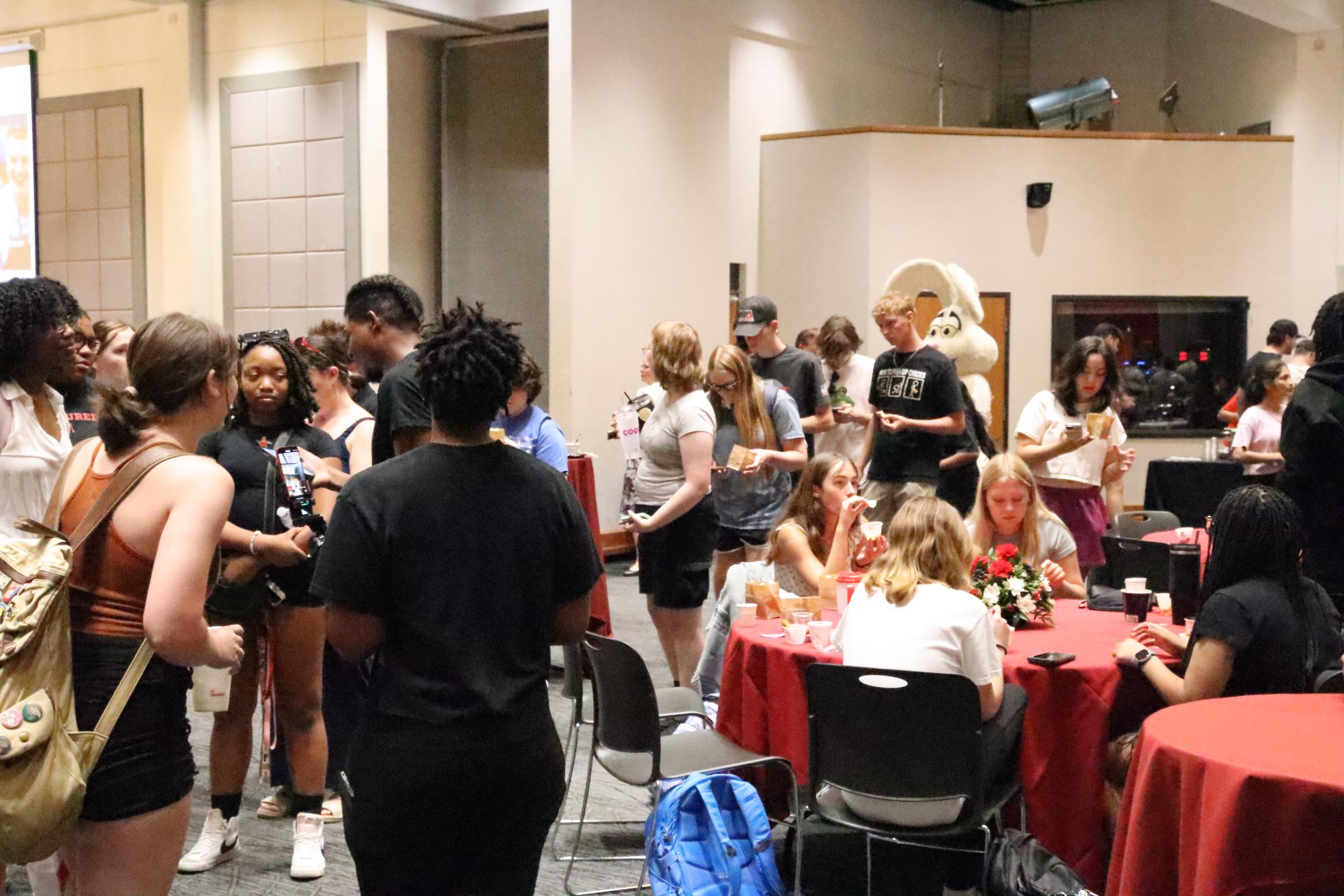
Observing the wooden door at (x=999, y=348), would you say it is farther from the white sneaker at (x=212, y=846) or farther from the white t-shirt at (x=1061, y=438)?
the white sneaker at (x=212, y=846)

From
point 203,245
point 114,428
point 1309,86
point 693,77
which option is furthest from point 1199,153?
point 114,428

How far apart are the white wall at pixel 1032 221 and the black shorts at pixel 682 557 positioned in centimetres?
582

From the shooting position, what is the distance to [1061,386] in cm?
592

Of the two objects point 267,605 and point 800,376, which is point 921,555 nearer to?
point 267,605

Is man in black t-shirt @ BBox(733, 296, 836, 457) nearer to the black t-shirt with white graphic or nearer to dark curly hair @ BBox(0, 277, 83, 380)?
the black t-shirt with white graphic

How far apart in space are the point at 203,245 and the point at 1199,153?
25.8ft

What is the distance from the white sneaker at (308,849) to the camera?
12.7 feet

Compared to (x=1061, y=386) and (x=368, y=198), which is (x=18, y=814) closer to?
(x=1061, y=386)

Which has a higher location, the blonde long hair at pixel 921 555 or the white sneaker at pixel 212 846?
the blonde long hair at pixel 921 555

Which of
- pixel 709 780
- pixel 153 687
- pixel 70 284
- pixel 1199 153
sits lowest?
pixel 709 780

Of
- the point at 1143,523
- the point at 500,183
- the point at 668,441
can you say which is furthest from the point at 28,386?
the point at 500,183

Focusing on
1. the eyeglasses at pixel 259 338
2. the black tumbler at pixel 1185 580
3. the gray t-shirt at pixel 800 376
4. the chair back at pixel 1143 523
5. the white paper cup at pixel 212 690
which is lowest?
the white paper cup at pixel 212 690

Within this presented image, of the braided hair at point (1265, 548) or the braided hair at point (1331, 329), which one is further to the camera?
the braided hair at point (1331, 329)

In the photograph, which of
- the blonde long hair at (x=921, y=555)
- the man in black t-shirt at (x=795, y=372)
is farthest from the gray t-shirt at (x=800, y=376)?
the blonde long hair at (x=921, y=555)
